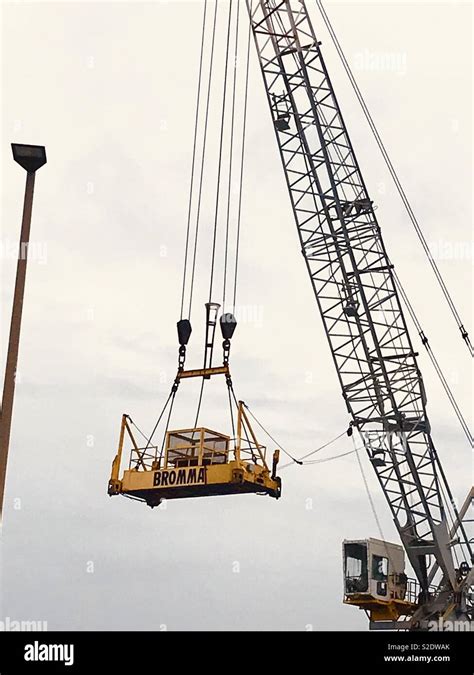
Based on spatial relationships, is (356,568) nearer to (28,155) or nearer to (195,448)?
(195,448)

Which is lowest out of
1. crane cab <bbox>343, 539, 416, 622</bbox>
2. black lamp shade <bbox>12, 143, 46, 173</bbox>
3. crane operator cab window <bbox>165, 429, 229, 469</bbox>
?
crane cab <bbox>343, 539, 416, 622</bbox>

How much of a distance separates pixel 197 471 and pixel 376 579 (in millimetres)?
20962

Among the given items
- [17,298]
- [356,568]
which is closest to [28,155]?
[17,298]

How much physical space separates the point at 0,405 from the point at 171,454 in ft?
50.3

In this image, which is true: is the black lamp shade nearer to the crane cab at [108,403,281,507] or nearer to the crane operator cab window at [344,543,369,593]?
the crane cab at [108,403,281,507]

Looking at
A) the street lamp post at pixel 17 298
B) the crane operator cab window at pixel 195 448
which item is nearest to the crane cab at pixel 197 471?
the crane operator cab window at pixel 195 448

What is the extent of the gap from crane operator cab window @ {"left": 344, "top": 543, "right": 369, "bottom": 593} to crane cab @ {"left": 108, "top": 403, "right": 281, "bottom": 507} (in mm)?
17060

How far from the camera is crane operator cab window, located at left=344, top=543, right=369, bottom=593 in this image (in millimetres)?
52531

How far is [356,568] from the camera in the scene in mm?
52781

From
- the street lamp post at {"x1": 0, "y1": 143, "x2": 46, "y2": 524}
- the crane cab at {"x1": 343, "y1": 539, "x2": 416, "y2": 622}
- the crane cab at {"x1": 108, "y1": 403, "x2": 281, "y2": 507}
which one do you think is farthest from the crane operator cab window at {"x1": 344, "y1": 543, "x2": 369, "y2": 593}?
the street lamp post at {"x1": 0, "y1": 143, "x2": 46, "y2": 524}

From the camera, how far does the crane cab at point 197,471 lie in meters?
35.4

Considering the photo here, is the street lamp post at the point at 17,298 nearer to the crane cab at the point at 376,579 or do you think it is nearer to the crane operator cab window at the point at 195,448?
the crane operator cab window at the point at 195,448
